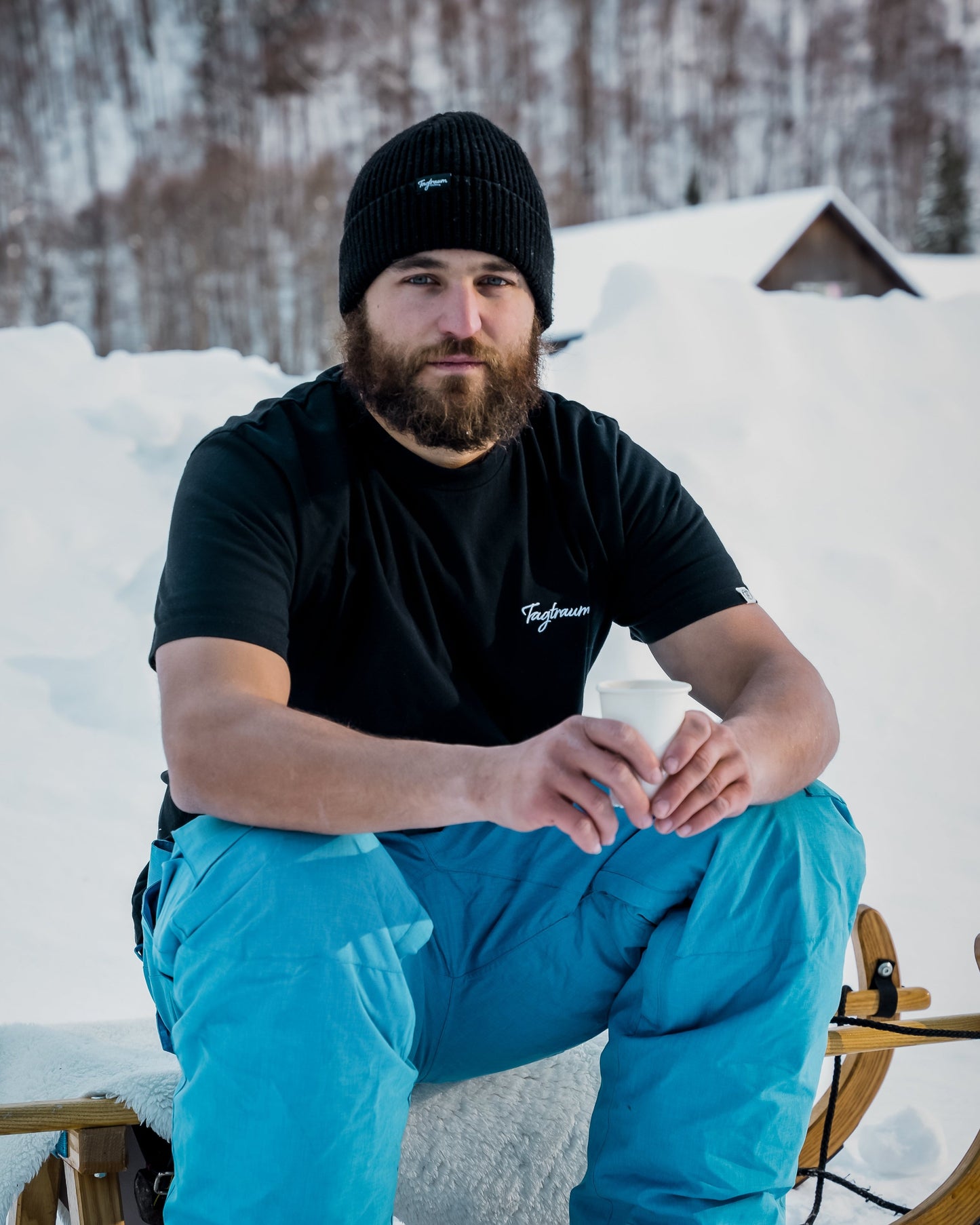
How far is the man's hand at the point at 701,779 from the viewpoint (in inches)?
43.9

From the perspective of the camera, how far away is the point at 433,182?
173 cm

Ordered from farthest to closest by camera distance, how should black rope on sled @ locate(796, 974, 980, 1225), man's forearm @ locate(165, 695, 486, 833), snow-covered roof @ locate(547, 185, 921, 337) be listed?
1. snow-covered roof @ locate(547, 185, 921, 337)
2. black rope on sled @ locate(796, 974, 980, 1225)
3. man's forearm @ locate(165, 695, 486, 833)

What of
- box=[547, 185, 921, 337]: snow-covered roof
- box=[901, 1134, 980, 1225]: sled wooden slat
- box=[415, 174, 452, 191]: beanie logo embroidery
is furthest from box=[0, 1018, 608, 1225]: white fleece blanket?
box=[547, 185, 921, 337]: snow-covered roof

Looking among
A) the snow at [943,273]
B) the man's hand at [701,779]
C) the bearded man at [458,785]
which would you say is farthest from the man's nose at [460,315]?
the snow at [943,273]

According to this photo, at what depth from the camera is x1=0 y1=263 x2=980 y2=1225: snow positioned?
3.41 m

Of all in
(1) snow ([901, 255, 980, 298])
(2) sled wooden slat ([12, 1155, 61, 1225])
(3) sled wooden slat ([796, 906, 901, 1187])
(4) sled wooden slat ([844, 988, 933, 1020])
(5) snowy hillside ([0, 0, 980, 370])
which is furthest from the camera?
(5) snowy hillside ([0, 0, 980, 370])

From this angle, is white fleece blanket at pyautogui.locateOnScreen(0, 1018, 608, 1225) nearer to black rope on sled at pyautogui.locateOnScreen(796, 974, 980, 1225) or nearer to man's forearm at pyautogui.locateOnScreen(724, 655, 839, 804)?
black rope on sled at pyautogui.locateOnScreen(796, 974, 980, 1225)

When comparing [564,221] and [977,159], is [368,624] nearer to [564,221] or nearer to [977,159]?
[564,221]

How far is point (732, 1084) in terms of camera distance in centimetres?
112

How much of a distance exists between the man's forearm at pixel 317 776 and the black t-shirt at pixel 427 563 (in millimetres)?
→ 163

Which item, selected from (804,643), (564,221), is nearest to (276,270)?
(564,221)

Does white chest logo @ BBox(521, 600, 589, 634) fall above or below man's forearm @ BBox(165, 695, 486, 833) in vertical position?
below

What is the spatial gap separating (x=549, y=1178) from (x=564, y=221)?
26.4 metres

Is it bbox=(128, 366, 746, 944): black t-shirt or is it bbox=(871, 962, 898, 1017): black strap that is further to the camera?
bbox=(871, 962, 898, 1017): black strap
